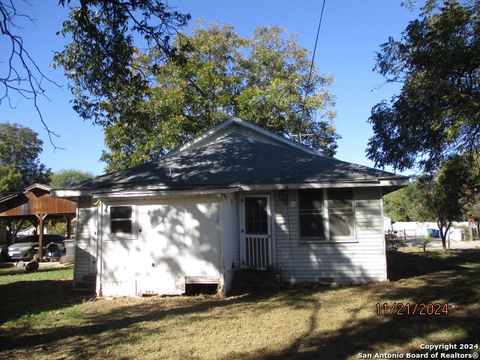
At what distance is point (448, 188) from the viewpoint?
2058 cm

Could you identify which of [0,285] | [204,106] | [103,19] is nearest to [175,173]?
[103,19]

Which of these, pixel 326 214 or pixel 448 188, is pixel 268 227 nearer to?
pixel 326 214

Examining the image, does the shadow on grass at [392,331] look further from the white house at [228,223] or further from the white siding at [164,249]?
the white siding at [164,249]

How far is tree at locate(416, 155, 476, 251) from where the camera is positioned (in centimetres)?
1827

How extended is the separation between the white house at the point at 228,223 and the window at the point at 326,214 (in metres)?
0.03

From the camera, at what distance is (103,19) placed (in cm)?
865

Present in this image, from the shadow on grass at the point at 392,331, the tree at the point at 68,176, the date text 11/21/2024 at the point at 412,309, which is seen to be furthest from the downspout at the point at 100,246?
the tree at the point at 68,176

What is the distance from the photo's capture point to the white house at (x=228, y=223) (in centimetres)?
1004

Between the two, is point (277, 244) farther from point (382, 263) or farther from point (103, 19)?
point (103, 19)

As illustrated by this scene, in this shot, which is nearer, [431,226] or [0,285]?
[0,285]

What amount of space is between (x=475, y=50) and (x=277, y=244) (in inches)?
293

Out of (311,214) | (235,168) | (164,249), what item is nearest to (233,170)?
(235,168)

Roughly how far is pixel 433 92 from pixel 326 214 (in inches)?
223

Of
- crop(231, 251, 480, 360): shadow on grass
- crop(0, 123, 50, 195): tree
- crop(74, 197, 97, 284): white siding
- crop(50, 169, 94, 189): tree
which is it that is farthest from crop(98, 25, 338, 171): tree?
crop(50, 169, 94, 189): tree
